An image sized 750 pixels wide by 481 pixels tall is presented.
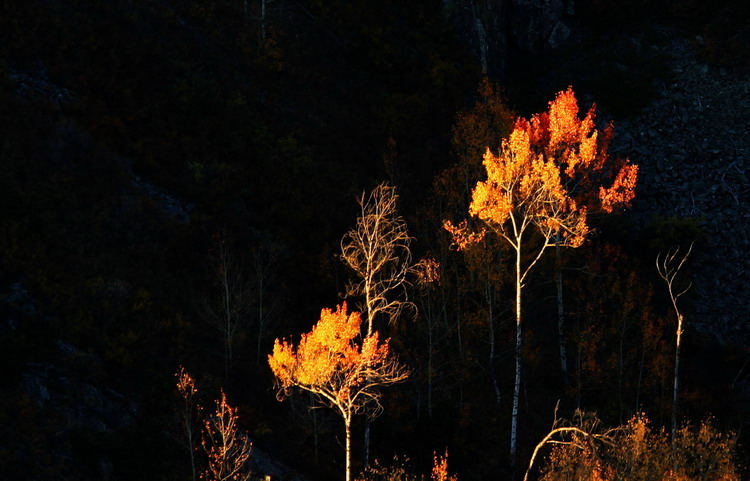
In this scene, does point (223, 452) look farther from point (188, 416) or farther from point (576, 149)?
point (576, 149)

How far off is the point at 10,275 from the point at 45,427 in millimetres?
7059

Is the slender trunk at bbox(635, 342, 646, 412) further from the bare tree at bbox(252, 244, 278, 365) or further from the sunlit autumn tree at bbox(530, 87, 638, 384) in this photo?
the bare tree at bbox(252, 244, 278, 365)

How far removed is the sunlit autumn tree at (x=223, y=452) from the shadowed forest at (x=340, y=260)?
0.17 m

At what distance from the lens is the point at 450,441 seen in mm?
32469

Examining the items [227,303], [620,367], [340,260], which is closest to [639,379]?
[620,367]

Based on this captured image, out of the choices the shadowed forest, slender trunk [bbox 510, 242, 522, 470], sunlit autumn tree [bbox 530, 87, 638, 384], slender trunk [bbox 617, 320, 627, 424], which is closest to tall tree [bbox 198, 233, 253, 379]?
the shadowed forest

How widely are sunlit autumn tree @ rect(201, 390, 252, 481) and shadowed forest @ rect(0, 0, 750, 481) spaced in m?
0.17

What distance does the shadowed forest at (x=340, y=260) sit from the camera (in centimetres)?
2645

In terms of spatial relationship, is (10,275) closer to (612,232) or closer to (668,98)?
(612,232)

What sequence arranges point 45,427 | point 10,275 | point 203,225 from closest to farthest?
point 45,427, point 10,275, point 203,225

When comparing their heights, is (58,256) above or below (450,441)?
above

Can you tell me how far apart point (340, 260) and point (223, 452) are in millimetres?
14358

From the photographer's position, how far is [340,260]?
3731 centimetres

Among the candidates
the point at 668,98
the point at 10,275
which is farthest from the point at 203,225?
the point at 668,98
